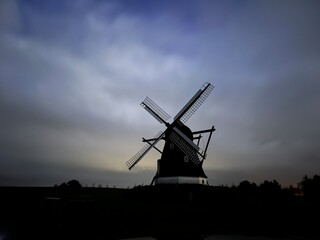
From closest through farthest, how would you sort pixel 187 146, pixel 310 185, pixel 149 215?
pixel 149 215
pixel 187 146
pixel 310 185

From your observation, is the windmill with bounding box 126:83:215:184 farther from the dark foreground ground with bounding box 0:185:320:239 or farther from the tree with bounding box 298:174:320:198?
the tree with bounding box 298:174:320:198

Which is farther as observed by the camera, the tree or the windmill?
the tree

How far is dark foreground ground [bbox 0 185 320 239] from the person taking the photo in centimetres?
1339

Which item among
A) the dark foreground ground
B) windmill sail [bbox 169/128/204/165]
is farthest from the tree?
windmill sail [bbox 169/128/204/165]

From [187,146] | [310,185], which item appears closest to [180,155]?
[187,146]

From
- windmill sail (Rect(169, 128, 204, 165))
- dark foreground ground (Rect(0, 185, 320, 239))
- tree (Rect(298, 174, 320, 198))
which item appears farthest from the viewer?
tree (Rect(298, 174, 320, 198))

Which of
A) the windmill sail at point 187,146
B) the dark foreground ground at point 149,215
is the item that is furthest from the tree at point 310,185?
the windmill sail at point 187,146

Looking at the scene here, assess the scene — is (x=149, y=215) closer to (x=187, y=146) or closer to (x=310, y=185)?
(x=187, y=146)

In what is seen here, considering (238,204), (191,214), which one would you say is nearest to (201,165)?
(238,204)

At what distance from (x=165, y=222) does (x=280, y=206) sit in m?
11.1

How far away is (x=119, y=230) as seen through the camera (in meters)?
14.6

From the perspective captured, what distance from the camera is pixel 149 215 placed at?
18.2 metres

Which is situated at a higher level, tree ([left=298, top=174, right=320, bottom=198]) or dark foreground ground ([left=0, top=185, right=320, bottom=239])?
tree ([left=298, top=174, right=320, bottom=198])

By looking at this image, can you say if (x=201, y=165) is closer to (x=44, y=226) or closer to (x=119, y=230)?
(x=119, y=230)
